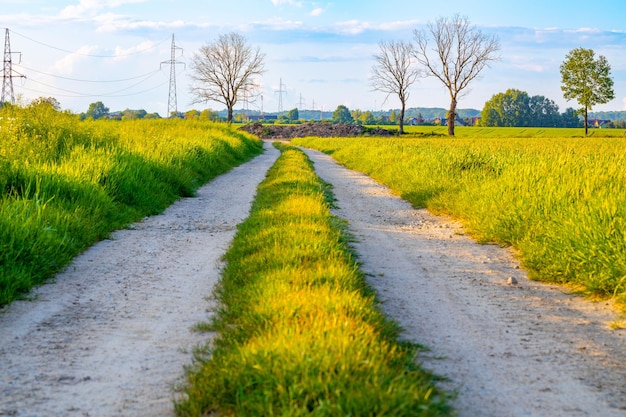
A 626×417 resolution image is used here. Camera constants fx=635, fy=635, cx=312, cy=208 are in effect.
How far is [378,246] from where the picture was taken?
931cm

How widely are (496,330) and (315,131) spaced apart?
8350 cm

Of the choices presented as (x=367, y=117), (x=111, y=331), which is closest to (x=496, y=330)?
(x=111, y=331)

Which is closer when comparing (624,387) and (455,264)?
(624,387)

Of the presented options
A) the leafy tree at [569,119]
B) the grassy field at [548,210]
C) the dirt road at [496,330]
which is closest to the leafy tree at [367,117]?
the leafy tree at [569,119]

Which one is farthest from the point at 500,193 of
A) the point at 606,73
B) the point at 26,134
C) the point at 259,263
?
the point at 606,73

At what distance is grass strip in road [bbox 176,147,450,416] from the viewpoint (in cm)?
349

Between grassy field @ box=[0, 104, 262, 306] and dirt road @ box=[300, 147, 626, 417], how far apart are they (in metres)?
3.79

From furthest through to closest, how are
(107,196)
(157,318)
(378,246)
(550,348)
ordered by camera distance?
(107,196)
(378,246)
(157,318)
(550,348)

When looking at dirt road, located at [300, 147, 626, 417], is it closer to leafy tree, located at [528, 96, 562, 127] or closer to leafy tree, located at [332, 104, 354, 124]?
leafy tree, located at [528, 96, 562, 127]

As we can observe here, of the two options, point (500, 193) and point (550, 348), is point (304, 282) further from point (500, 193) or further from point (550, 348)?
point (500, 193)

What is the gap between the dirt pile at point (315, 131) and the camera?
82438 millimetres

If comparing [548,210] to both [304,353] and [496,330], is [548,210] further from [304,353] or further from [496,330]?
[304,353]

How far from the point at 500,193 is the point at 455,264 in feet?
11.2

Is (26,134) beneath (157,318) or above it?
above
